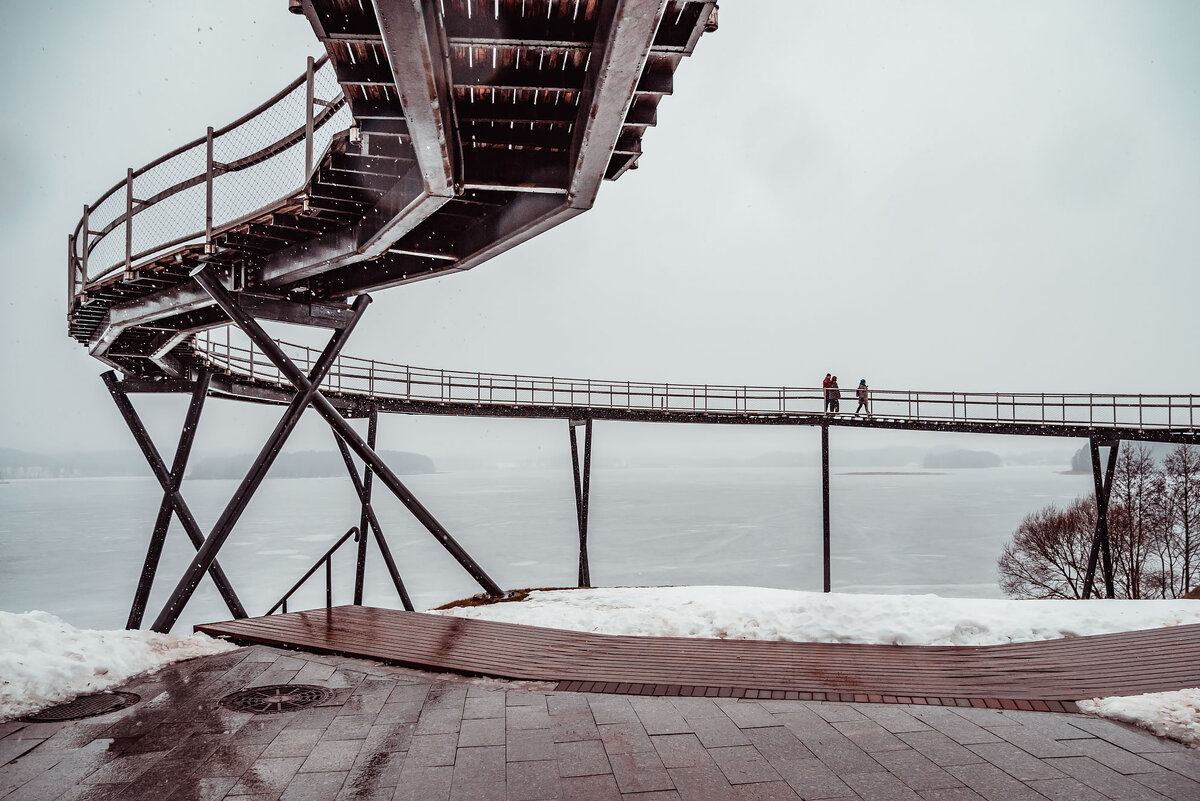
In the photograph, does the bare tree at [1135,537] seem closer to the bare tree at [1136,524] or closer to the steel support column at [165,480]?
the bare tree at [1136,524]

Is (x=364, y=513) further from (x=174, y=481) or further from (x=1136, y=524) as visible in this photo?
(x=1136, y=524)

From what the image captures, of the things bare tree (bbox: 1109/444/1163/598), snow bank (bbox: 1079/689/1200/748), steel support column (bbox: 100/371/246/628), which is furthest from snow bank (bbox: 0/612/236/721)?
bare tree (bbox: 1109/444/1163/598)

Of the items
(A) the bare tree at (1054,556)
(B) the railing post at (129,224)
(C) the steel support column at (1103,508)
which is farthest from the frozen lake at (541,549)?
(B) the railing post at (129,224)

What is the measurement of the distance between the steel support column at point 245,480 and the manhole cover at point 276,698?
3.36 metres

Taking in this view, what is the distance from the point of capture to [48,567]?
6512cm

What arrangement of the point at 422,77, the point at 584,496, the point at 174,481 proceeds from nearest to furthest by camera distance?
1. the point at 422,77
2. the point at 174,481
3. the point at 584,496

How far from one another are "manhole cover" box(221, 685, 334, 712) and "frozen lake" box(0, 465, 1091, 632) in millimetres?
42172

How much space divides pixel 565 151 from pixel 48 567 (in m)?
80.0

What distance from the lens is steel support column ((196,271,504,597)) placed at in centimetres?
905

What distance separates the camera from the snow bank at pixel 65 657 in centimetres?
543

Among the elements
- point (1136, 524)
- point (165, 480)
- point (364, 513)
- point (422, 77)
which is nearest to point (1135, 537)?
point (1136, 524)

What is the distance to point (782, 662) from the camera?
650 centimetres

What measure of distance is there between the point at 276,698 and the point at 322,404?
17.4 feet

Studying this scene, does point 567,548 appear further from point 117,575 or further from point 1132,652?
point 1132,652
